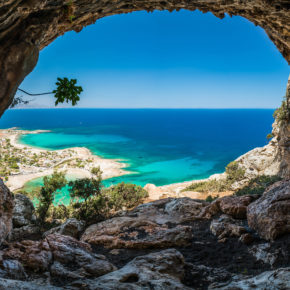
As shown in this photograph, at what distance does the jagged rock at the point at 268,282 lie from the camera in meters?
4.24

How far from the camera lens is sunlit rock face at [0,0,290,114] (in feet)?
17.0

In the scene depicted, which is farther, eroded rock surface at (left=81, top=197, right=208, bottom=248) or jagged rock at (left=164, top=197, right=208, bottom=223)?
jagged rock at (left=164, top=197, right=208, bottom=223)

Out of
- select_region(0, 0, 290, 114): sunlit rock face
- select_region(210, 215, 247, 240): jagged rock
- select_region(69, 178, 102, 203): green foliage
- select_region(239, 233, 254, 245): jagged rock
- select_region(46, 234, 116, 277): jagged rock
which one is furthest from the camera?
select_region(69, 178, 102, 203): green foliage

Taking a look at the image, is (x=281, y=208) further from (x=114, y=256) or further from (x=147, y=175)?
(x=147, y=175)

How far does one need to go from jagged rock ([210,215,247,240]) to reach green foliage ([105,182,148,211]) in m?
13.1

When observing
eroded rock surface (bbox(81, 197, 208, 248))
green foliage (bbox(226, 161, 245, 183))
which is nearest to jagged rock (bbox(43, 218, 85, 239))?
eroded rock surface (bbox(81, 197, 208, 248))

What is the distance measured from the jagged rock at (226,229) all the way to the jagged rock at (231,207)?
0.65 m

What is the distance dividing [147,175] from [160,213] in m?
43.2

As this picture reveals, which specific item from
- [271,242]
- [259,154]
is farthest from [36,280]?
[259,154]

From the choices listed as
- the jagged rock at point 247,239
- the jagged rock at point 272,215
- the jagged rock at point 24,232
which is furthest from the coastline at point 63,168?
the jagged rock at point 247,239

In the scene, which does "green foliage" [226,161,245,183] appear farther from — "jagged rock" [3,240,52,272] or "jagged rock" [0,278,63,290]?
"jagged rock" [0,278,63,290]

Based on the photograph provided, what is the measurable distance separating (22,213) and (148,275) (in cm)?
1315

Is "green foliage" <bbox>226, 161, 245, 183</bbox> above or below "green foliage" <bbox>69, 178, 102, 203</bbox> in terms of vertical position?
above

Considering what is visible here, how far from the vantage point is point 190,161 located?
7494 centimetres
